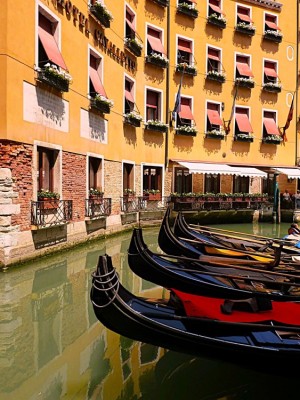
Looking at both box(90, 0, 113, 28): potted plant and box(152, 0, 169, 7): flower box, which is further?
box(152, 0, 169, 7): flower box

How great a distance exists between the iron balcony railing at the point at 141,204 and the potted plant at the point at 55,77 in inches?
152

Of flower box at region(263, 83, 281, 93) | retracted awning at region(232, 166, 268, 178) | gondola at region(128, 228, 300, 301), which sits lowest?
gondola at region(128, 228, 300, 301)

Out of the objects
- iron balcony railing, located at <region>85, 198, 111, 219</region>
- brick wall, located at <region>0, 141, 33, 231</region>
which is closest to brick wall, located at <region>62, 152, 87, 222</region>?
iron balcony railing, located at <region>85, 198, 111, 219</region>

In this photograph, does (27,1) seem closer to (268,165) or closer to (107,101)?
(107,101)

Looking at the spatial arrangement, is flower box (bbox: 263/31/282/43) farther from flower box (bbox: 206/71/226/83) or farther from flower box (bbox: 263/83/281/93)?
flower box (bbox: 206/71/226/83)

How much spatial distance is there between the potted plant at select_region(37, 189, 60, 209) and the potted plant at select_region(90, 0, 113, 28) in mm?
3978

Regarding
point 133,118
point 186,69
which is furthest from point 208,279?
point 186,69

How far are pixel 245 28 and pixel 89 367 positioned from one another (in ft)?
44.3

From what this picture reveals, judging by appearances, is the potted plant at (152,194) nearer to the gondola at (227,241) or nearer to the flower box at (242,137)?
the flower box at (242,137)

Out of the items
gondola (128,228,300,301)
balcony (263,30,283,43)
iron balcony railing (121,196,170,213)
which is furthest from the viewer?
balcony (263,30,283,43)

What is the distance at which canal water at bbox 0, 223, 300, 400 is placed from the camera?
2.98m

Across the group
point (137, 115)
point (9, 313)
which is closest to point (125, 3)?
point (137, 115)

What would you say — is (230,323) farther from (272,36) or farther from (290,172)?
(272,36)

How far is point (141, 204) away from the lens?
1187cm
